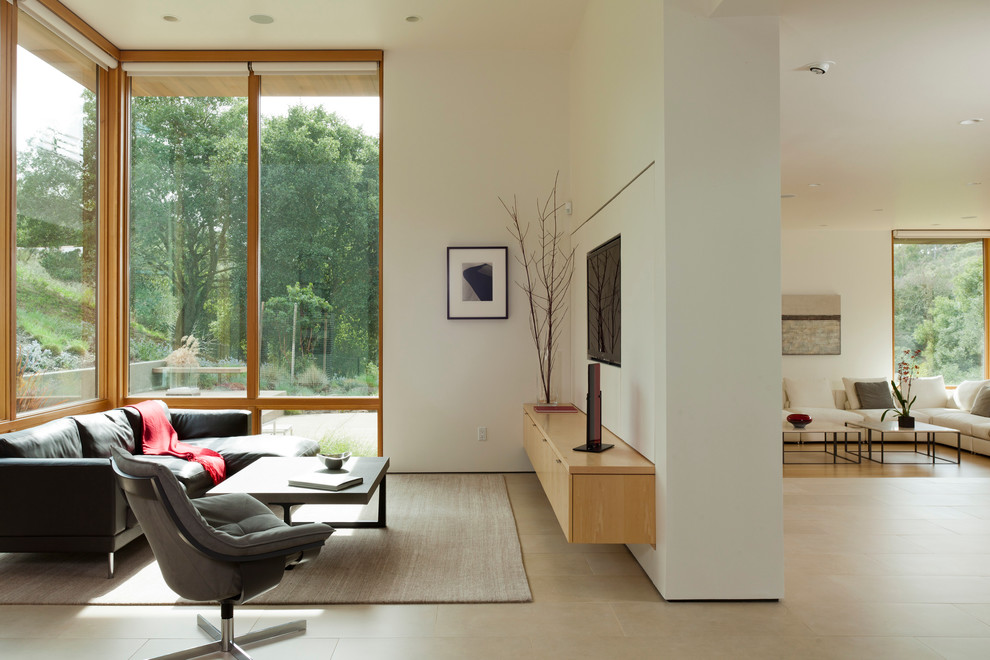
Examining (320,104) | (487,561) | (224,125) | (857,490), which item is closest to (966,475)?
(857,490)

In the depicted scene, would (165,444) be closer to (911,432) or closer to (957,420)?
(911,432)

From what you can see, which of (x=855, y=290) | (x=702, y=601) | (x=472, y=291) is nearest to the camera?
(x=702, y=601)

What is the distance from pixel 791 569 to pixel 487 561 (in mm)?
1610

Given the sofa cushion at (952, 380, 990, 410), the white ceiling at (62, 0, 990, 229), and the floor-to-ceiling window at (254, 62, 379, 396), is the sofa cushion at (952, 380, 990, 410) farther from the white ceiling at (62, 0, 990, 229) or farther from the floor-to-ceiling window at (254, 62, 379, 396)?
the floor-to-ceiling window at (254, 62, 379, 396)

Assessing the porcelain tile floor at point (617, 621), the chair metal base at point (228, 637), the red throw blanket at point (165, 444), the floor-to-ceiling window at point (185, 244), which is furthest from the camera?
the floor-to-ceiling window at point (185, 244)

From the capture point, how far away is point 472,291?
228 inches

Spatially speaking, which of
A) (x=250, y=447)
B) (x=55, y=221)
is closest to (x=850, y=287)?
(x=250, y=447)

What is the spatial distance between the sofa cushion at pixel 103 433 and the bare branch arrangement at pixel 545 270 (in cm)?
319

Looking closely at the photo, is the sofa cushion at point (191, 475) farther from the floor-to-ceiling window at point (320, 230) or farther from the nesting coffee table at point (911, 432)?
the nesting coffee table at point (911, 432)

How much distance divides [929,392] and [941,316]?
1.23 meters

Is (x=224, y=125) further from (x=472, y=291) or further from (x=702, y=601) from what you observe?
(x=702, y=601)

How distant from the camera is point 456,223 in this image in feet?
19.1

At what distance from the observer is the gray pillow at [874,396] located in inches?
345

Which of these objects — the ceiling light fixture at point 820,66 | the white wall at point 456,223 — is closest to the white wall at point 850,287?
the white wall at point 456,223
